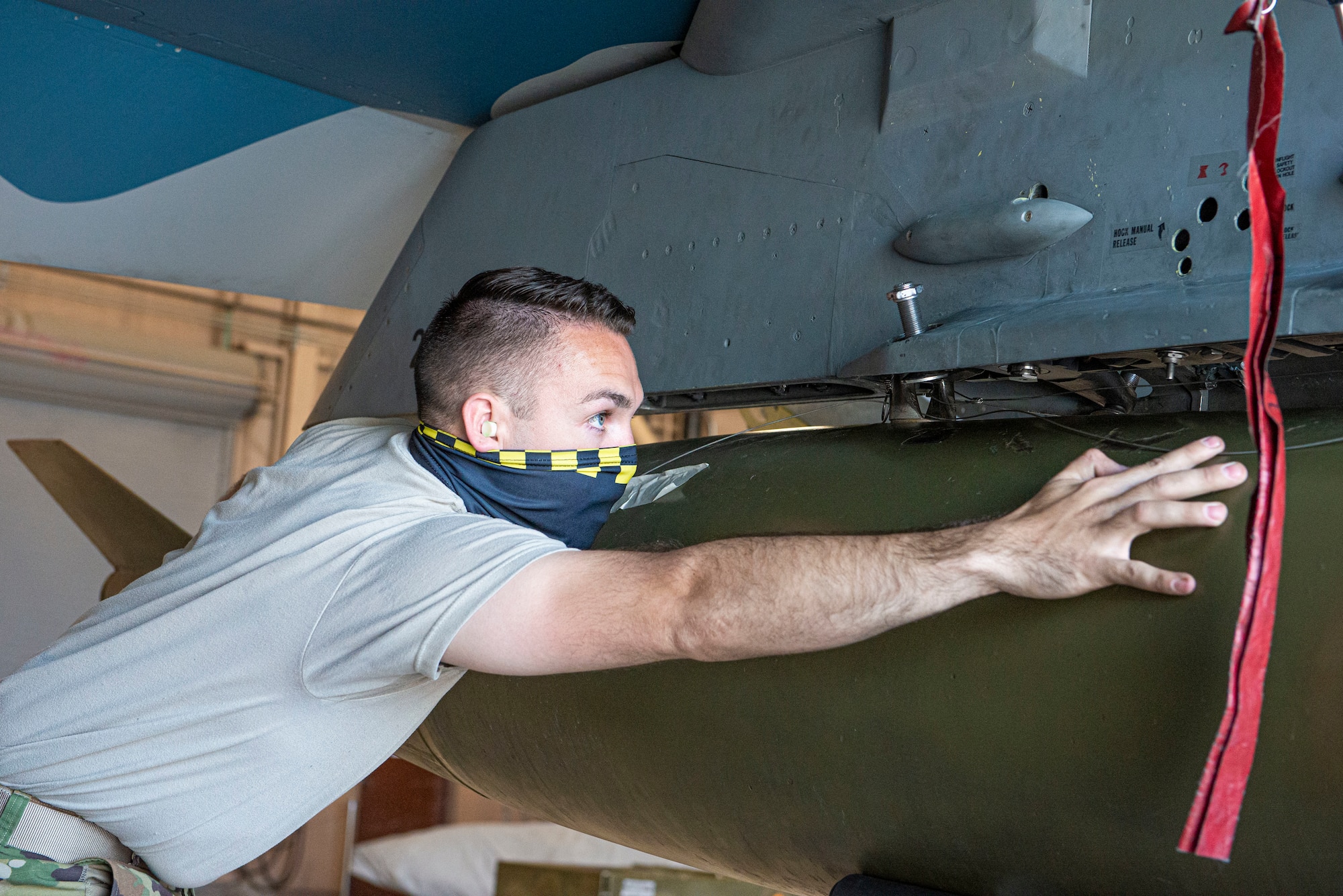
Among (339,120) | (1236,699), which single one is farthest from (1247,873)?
(339,120)

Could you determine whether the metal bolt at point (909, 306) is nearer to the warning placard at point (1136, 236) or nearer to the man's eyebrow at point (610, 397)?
the warning placard at point (1136, 236)

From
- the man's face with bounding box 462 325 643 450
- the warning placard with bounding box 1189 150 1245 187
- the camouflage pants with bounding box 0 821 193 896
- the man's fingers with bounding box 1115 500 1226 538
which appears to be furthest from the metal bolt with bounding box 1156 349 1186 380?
the camouflage pants with bounding box 0 821 193 896

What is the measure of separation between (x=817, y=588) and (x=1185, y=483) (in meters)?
0.37

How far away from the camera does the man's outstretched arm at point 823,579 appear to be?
108cm

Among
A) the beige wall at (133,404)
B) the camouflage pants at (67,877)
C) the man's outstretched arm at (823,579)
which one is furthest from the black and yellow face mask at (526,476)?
the beige wall at (133,404)

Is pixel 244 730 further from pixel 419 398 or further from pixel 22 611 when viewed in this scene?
pixel 22 611

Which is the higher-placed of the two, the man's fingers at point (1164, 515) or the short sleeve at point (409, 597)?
the man's fingers at point (1164, 515)

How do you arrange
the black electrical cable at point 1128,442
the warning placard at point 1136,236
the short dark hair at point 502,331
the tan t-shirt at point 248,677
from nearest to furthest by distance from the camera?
the black electrical cable at point 1128,442 → the tan t-shirt at point 248,677 → the warning placard at point 1136,236 → the short dark hair at point 502,331

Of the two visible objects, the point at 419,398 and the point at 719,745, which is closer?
the point at 719,745

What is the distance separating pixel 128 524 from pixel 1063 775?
9.28 feet

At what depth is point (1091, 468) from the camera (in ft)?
3.77

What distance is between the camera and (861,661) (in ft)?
4.49

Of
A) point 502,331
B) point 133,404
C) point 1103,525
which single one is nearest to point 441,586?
point 502,331

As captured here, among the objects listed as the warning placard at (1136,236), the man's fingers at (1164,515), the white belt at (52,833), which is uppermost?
the warning placard at (1136,236)
